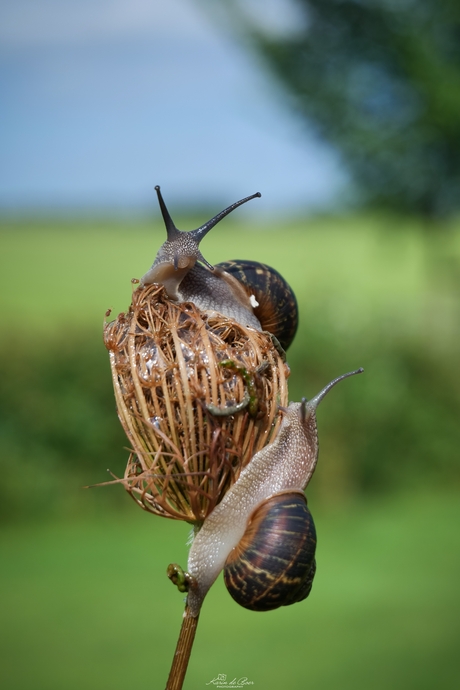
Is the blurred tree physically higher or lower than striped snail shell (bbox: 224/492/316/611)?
higher

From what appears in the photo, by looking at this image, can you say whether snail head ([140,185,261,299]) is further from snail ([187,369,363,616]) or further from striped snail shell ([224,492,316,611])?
striped snail shell ([224,492,316,611])

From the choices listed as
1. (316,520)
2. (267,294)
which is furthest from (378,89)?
(267,294)

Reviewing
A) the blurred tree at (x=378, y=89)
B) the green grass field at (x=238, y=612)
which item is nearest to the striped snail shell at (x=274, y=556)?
the green grass field at (x=238, y=612)

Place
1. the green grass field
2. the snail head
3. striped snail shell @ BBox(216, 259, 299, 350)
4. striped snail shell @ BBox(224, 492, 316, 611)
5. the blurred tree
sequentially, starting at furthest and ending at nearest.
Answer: the blurred tree
the green grass field
striped snail shell @ BBox(216, 259, 299, 350)
the snail head
striped snail shell @ BBox(224, 492, 316, 611)

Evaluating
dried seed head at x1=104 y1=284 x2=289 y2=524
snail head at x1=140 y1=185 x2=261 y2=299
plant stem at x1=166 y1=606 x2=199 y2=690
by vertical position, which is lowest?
plant stem at x1=166 y1=606 x2=199 y2=690

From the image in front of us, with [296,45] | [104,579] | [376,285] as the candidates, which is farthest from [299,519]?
[376,285]

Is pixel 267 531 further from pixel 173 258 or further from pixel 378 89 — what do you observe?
pixel 378 89

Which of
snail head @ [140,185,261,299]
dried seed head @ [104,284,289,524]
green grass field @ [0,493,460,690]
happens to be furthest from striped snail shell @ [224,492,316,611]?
green grass field @ [0,493,460,690]
